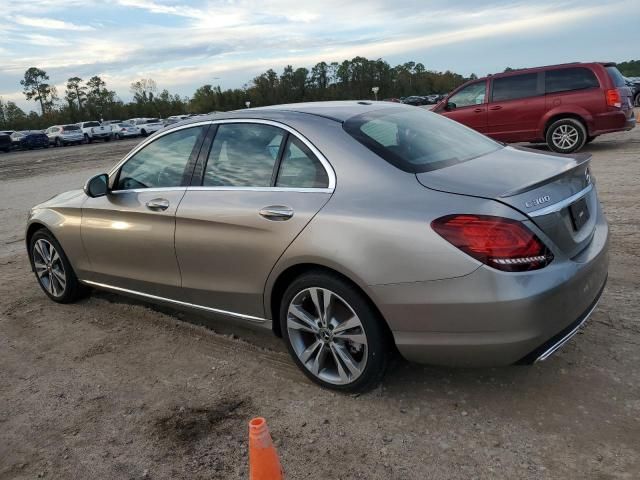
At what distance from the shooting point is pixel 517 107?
38.8 feet

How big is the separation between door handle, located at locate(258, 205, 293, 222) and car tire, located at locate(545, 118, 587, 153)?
942 centimetres

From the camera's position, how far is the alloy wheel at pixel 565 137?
1130cm

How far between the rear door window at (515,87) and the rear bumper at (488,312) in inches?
383

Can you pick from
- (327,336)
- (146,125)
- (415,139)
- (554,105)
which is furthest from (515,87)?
(146,125)

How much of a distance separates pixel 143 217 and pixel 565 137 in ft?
31.7

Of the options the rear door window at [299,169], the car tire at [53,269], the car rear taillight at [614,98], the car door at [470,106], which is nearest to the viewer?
the rear door window at [299,169]

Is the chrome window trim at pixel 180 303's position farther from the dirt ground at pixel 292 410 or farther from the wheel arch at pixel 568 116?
the wheel arch at pixel 568 116

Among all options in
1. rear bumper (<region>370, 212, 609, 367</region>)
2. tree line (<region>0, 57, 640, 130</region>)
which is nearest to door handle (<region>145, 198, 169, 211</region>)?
rear bumper (<region>370, 212, 609, 367</region>)

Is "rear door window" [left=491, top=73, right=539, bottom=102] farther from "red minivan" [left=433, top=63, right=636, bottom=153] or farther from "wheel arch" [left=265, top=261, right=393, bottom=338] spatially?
"wheel arch" [left=265, top=261, right=393, bottom=338]

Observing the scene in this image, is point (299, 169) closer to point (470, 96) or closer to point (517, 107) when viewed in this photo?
point (517, 107)

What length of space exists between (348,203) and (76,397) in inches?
84.7

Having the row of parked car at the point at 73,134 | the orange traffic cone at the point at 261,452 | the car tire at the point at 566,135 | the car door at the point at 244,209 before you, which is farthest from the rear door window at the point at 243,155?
the row of parked car at the point at 73,134

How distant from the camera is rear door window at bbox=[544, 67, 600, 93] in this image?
1114 cm

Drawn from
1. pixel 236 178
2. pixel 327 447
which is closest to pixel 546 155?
pixel 236 178
